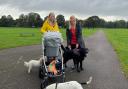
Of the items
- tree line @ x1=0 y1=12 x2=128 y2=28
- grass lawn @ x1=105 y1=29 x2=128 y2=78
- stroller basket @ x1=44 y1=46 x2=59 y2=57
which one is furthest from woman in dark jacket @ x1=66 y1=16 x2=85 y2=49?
tree line @ x1=0 y1=12 x2=128 y2=28

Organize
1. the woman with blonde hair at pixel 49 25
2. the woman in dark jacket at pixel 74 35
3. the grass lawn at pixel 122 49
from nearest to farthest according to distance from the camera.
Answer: the woman with blonde hair at pixel 49 25, the woman in dark jacket at pixel 74 35, the grass lawn at pixel 122 49

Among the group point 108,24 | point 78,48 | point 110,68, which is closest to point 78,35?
point 78,48

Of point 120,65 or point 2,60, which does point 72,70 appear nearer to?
point 120,65

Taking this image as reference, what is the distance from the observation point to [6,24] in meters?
128

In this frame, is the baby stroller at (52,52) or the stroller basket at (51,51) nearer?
the baby stroller at (52,52)

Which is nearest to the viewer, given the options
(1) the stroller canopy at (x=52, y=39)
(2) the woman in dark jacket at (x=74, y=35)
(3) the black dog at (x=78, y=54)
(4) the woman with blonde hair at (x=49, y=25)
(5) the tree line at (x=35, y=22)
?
(1) the stroller canopy at (x=52, y=39)

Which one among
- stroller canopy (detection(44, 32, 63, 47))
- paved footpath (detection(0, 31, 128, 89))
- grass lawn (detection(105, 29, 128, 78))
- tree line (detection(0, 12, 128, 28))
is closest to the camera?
paved footpath (detection(0, 31, 128, 89))

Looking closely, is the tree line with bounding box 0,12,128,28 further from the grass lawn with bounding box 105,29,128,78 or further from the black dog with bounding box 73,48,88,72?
the black dog with bounding box 73,48,88,72

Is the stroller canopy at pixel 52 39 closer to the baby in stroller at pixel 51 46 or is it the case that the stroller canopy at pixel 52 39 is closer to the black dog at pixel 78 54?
the baby in stroller at pixel 51 46

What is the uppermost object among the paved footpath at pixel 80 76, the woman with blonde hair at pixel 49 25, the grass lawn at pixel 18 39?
the woman with blonde hair at pixel 49 25

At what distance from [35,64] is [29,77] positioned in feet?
2.42

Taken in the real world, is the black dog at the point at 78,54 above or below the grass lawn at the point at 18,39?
above

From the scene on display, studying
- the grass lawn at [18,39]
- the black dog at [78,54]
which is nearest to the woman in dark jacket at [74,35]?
the black dog at [78,54]

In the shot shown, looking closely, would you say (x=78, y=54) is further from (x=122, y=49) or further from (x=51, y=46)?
(x=122, y=49)
